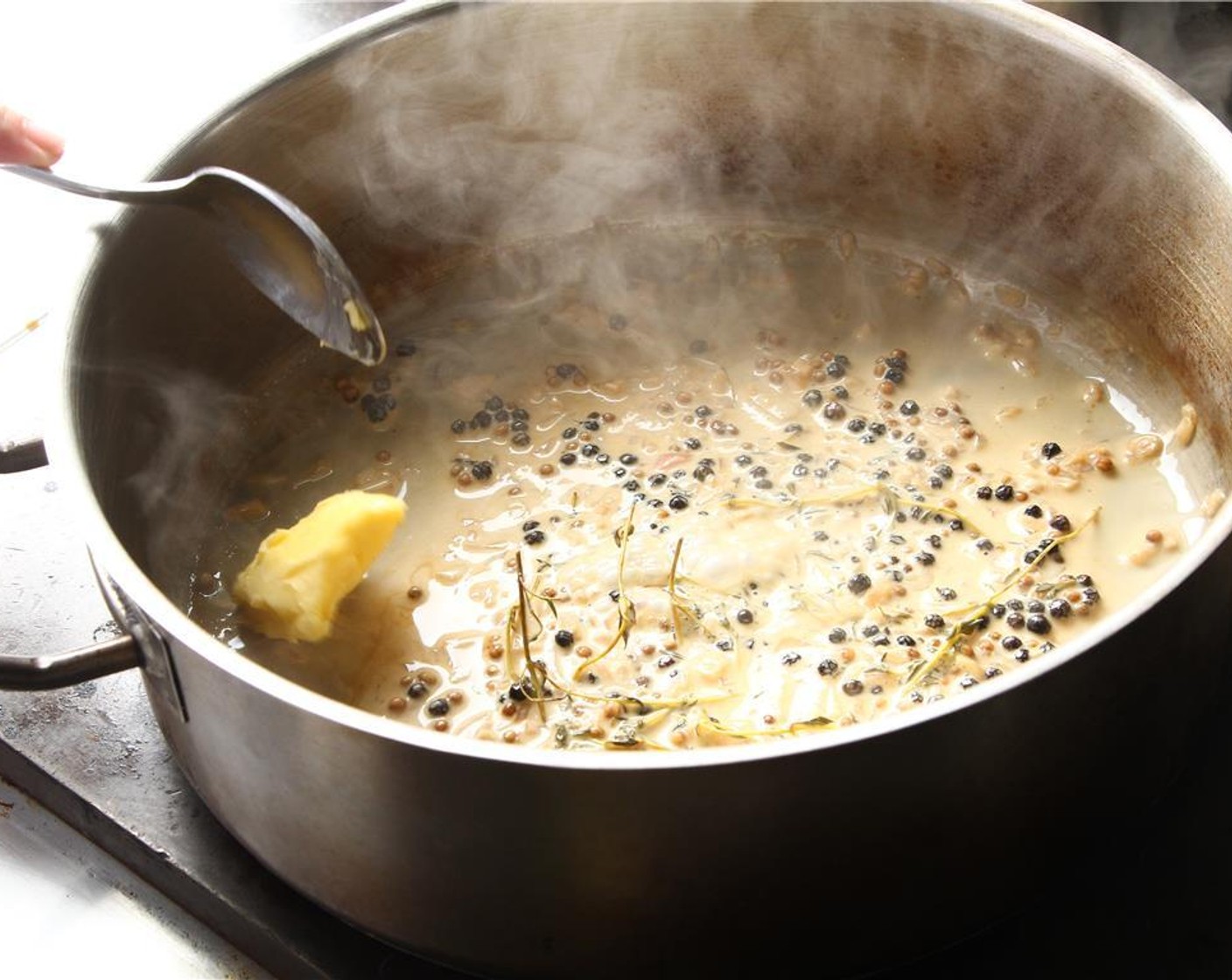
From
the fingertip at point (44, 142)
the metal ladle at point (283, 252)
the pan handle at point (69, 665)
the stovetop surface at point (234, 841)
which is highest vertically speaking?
the fingertip at point (44, 142)

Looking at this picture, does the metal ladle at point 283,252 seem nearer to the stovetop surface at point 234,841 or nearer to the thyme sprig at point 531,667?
the stovetop surface at point 234,841

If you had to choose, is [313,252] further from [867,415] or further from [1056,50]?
[1056,50]

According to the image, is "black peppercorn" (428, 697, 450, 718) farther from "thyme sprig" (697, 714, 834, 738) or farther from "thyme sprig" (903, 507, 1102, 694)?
"thyme sprig" (903, 507, 1102, 694)

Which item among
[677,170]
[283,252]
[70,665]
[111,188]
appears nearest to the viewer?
[70,665]

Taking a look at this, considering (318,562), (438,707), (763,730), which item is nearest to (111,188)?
(318,562)

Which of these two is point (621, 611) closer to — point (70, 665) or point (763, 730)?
point (763, 730)

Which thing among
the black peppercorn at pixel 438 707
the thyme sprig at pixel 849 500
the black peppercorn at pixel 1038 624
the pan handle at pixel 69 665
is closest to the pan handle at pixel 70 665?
the pan handle at pixel 69 665

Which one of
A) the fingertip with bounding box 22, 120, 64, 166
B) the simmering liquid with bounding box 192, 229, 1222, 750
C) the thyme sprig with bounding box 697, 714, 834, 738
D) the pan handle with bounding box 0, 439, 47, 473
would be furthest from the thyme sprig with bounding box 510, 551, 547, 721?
the fingertip with bounding box 22, 120, 64, 166

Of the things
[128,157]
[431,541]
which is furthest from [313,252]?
[128,157]
